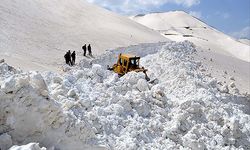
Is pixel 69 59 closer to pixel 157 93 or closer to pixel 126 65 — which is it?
pixel 126 65

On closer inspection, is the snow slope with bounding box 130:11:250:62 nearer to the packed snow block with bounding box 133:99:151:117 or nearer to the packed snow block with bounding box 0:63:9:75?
the packed snow block with bounding box 133:99:151:117

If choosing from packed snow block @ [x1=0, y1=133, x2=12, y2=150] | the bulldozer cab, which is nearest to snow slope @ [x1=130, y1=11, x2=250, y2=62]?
the bulldozer cab

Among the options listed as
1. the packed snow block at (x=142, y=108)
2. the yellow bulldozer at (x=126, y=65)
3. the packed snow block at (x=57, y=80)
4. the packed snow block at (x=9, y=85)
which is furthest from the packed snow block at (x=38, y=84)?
the yellow bulldozer at (x=126, y=65)

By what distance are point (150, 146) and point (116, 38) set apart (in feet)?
82.8

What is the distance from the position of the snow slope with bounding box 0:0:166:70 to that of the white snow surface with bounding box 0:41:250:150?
16.7 feet

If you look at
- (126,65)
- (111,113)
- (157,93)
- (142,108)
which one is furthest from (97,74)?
(126,65)

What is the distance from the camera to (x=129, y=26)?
158 ft

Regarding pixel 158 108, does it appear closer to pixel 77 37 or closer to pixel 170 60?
pixel 170 60

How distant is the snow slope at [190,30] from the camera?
8044 cm

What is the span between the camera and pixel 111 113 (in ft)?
49.6

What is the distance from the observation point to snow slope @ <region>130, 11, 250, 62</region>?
8044cm

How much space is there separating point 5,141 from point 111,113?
486 cm

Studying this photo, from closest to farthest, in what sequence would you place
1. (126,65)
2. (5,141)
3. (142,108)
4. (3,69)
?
(5,141) → (3,69) → (142,108) → (126,65)

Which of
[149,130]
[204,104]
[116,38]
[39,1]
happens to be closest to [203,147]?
[149,130]
